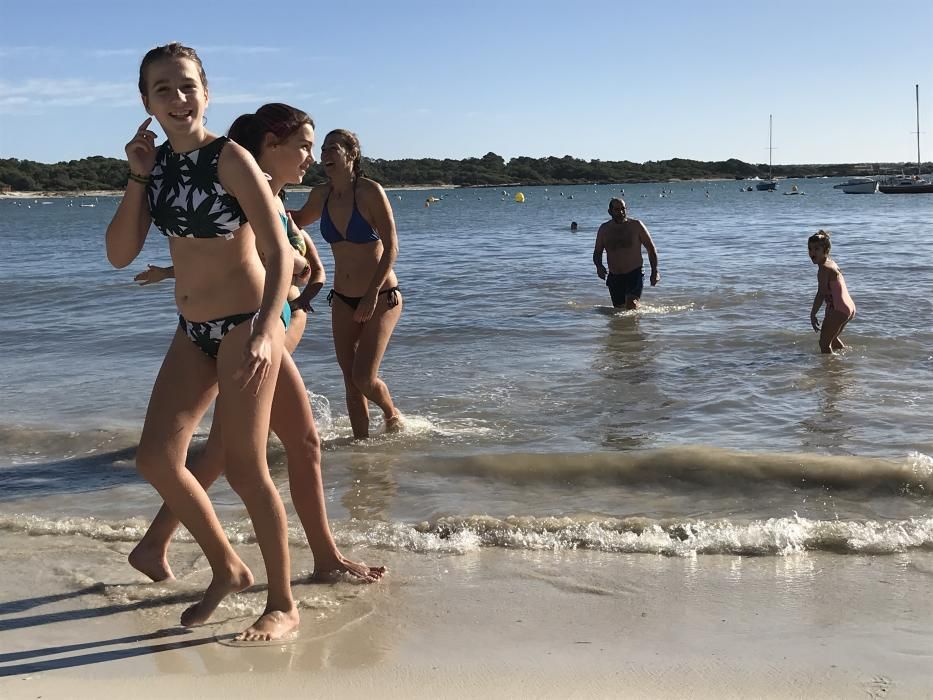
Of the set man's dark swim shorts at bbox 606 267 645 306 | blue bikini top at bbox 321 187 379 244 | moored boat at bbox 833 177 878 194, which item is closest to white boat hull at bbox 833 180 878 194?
moored boat at bbox 833 177 878 194

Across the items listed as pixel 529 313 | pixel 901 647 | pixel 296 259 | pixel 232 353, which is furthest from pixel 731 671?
pixel 529 313

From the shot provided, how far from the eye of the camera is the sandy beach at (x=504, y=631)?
3.11 m

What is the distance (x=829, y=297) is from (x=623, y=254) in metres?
3.72

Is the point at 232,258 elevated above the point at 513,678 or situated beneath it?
elevated above

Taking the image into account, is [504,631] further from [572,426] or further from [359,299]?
[572,426]

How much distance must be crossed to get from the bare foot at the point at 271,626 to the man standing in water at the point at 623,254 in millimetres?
9888

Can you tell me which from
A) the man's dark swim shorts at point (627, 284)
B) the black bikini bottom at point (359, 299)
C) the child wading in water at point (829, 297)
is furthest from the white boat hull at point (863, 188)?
the black bikini bottom at point (359, 299)

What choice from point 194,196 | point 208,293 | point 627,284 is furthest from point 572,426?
point 627,284

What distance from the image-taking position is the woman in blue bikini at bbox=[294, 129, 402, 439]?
237 inches

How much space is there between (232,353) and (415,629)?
46.4 inches

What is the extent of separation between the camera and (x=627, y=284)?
14.0 meters

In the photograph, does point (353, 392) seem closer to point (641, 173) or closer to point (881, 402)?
point (881, 402)

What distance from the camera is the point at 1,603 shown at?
3.94 m

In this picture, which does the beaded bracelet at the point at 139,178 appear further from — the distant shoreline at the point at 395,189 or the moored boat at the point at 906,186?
the distant shoreline at the point at 395,189
